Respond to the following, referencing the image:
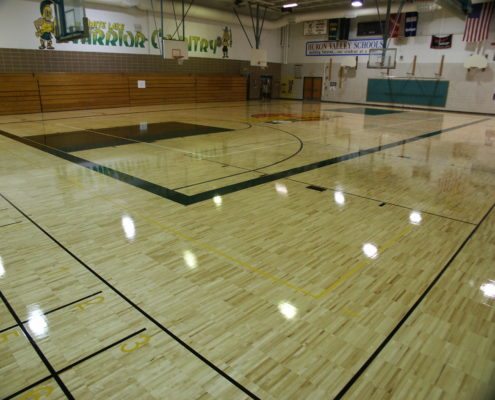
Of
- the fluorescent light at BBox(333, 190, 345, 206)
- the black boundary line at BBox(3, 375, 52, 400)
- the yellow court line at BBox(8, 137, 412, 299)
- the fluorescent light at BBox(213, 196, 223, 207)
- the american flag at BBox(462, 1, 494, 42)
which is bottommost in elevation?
the black boundary line at BBox(3, 375, 52, 400)

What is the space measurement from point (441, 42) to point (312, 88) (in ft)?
23.1

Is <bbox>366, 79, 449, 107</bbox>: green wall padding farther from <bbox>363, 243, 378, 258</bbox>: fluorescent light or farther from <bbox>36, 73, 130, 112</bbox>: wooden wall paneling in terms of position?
<bbox>363, 243, 378, 258</bbox>: fluorescent light

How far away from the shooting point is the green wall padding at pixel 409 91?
17438 millimetres

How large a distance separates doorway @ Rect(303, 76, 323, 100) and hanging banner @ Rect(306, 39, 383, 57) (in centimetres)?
128

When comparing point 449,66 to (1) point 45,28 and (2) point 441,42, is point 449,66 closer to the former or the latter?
(2) point 441,42

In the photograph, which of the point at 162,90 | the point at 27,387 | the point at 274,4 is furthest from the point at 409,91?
the point at 27,387

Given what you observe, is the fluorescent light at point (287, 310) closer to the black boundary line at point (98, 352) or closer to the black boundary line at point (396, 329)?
the black boundary line at point (396, 329)

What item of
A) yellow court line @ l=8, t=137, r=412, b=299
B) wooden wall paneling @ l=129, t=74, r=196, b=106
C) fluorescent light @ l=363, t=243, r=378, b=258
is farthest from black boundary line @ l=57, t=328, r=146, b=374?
wooden wall paneling @ l=129, t=74, r=196, b=106

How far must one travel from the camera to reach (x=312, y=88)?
22.0m

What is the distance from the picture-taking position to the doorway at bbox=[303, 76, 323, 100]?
2173 cm

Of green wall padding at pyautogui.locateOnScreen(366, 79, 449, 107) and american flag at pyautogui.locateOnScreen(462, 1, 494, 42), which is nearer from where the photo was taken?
american flag at pyautogui.locateOnScreen(462, 1, 494, 42)

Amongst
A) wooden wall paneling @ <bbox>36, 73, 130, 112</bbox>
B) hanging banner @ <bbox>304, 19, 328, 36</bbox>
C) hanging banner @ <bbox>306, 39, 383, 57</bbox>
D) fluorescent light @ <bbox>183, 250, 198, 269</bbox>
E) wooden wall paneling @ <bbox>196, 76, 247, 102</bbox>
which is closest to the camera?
fluorescent light @ <bbox>183, 250, 198, 269</bbox>

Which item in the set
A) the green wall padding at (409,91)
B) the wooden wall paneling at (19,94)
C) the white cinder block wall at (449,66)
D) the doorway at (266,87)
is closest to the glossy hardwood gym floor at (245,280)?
the wooden wall paneling at (19,94)

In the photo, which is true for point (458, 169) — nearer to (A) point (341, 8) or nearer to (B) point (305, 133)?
(B) point (305, 133)
